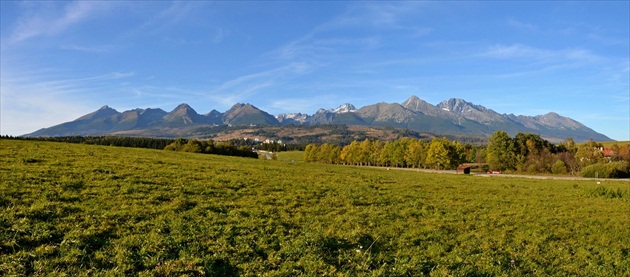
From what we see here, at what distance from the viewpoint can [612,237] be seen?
1741cm

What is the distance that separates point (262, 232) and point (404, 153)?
5391 inches

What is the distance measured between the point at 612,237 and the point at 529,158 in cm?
12491

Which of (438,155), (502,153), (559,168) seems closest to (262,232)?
(438,155)

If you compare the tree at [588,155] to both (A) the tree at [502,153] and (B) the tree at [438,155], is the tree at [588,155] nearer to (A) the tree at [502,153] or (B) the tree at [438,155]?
(A) the tree at [502,153]

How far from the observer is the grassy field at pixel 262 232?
34.4 ft

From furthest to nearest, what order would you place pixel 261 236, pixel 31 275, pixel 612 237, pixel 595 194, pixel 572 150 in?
pixel 572 150 < pixel 595 194 < pixel 612 237 < pixel 261 236 < pixel 31 275

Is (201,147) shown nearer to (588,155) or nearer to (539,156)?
(539,156)

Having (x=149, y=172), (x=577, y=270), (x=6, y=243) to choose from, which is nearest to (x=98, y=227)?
(x=6, y=243)

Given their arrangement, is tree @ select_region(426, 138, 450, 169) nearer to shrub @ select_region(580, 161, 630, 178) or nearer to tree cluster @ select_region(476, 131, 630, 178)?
tree cluster @ select_region(476, 131, 630, 178)

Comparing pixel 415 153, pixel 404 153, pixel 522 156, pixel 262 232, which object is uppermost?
pixel 415 153

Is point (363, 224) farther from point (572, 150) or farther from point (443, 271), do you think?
point (572, 150)

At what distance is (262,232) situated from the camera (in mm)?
13344

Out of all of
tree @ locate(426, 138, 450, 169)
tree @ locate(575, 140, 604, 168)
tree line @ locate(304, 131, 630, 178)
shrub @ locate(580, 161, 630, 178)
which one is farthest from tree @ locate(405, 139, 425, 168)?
shrub @ locate(580, 161, 630, 178)

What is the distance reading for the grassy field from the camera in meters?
10.5
